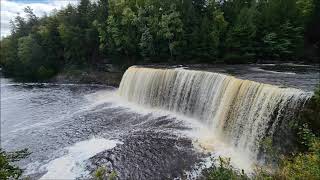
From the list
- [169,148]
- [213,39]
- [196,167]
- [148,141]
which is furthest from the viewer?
[213,39]

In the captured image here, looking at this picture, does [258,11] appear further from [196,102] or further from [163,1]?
[196,102]

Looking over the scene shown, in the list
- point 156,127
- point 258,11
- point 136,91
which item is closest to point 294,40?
point 258,11

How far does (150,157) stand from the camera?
13.5 metres

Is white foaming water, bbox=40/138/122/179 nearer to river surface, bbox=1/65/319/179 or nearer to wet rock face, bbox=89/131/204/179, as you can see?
river surface, bbox=1/65/319/179

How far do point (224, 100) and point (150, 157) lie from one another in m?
5.09

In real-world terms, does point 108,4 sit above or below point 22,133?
above

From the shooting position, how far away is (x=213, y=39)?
30.9 metres

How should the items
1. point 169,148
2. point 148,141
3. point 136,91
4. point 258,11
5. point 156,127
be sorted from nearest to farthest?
1. point 169,148
2. point 148,141
3. point 156,127
4. point 136,91
5. point 258,11

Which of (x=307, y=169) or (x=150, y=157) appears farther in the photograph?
(x=150, y=157)

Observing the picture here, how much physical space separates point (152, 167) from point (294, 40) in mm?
24278

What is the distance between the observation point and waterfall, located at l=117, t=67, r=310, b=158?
42.3ft

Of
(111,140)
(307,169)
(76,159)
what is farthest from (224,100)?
(307,169)

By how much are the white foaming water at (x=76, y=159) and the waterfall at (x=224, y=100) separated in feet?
17.8

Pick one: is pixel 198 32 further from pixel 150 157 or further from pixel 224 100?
pixel 150 157
